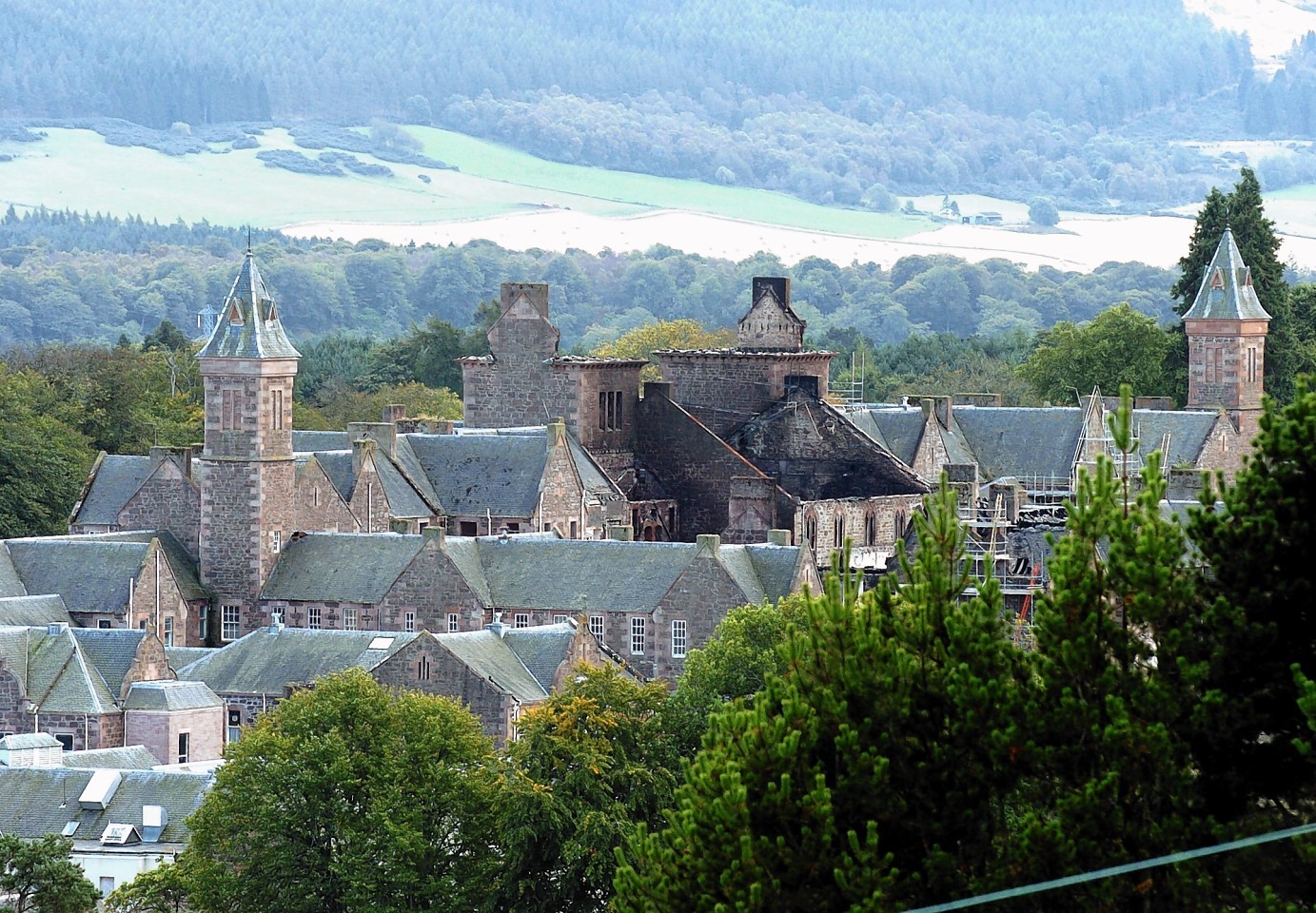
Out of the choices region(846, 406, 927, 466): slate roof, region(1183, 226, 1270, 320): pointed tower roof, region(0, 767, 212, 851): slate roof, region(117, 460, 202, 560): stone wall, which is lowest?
region(0, 767, 212, 851): slate roof

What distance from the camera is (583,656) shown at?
78.7m

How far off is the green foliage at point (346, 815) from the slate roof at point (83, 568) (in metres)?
23.1

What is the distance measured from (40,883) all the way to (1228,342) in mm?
67539

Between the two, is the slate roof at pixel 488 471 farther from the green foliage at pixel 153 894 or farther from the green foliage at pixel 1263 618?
the green foliage at pixel 1263 618

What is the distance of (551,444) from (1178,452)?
25036mm

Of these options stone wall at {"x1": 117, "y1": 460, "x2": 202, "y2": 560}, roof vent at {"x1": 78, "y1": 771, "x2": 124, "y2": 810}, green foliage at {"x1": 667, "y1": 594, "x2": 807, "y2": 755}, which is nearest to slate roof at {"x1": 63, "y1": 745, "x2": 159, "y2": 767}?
roof vent at {"x1": 78, "y1": 771, "x2": 124, "y2": 810}

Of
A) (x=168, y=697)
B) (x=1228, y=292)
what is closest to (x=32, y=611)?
(x=168, y=697)

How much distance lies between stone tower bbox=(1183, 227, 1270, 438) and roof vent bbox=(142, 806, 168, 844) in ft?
190

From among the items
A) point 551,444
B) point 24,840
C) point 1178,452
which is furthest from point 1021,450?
point 24,840

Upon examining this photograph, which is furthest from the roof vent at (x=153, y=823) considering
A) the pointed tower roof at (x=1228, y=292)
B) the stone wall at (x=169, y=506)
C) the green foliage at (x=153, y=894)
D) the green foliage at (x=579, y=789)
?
the pointed tower roof at (x=1228, y=292)

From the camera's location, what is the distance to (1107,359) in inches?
5399

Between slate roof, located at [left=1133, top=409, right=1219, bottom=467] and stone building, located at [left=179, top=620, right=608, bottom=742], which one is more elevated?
slate roof, located at [left=1133, top=409, right=1219, bottom=467]

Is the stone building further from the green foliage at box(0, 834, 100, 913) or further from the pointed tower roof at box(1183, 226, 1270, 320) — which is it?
the pointed tower roof at box(1183, 226, 1270, 320)

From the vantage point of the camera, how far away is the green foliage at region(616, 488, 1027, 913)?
33406mm
